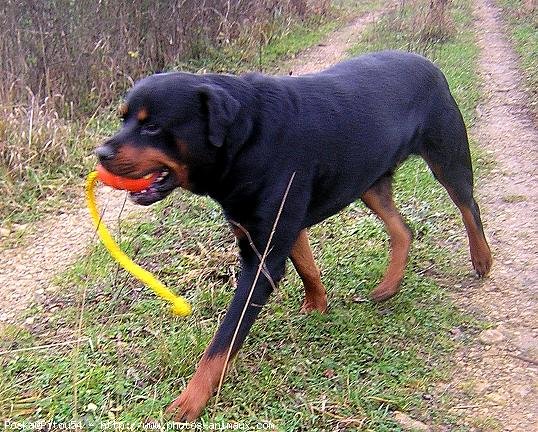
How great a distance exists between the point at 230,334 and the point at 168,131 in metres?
0.89

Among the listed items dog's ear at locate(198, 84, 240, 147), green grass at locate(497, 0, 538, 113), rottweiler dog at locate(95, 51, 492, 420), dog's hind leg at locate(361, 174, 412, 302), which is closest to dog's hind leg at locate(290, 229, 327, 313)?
rottweiler dog at locate(95, 51, 492, 420)

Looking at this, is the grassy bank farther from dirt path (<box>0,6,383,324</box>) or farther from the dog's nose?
the dog's nose

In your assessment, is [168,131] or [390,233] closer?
[168,131]

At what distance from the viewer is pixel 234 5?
386 inches

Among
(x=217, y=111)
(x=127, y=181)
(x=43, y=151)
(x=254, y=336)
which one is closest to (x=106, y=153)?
(x=127, y=181)

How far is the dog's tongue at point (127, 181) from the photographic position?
8.47 ft

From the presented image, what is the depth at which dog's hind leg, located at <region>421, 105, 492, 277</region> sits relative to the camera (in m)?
3.46

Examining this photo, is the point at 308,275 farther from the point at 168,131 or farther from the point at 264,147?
the point at 168,131

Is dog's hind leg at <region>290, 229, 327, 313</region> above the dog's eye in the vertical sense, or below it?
below

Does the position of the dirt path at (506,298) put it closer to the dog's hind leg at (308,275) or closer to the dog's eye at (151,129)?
the dog's hind leg at (308,275)

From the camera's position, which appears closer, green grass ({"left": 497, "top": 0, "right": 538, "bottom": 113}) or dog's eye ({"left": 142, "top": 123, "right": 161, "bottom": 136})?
dog's eye ({"left": 142, "top": 123, "right": 161, "bottom": 136})

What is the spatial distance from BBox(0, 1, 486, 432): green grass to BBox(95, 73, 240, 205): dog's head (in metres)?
0.77

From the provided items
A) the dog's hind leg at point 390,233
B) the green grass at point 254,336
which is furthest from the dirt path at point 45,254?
the dog's hind leg at point 390,233

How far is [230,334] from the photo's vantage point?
2.69m
